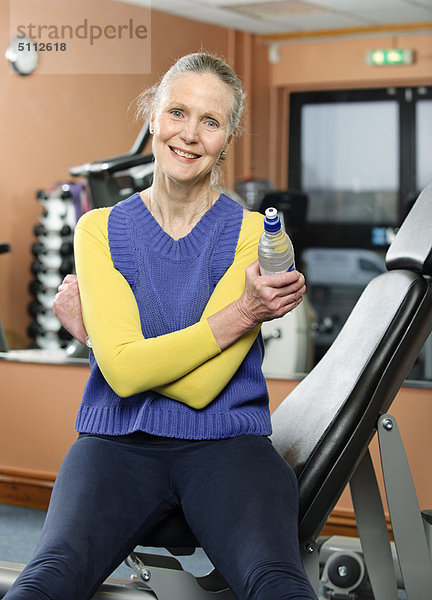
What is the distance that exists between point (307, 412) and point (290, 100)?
5.35 m

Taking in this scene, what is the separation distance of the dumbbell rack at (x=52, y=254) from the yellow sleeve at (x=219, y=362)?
2.34 meters

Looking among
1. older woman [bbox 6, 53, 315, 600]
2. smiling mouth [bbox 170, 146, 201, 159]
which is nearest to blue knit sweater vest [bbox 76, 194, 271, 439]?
older woman [bbox 6, 53, 315, 600]

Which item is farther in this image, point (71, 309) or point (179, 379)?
Answer: point (71, 309)

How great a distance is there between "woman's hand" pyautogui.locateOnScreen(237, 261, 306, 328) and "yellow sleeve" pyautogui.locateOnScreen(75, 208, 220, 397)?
0.23 ft

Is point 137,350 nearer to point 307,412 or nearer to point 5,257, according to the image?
point 307,412

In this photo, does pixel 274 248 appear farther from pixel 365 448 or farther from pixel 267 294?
pixel 365 448

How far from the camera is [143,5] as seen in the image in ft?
13.4

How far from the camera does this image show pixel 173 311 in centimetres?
138

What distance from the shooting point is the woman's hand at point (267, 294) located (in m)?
1.26

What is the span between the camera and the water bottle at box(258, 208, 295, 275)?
1.22m

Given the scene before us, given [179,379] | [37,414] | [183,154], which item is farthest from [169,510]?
[37,414]

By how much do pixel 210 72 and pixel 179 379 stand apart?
1.69ft

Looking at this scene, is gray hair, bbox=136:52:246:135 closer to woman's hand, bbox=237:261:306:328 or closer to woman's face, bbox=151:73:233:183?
woman's face, bbox=151:73:233:183

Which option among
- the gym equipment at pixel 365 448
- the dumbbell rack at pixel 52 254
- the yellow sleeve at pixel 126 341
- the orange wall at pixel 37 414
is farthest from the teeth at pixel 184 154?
the dumbbell rack at pixel 52 254
